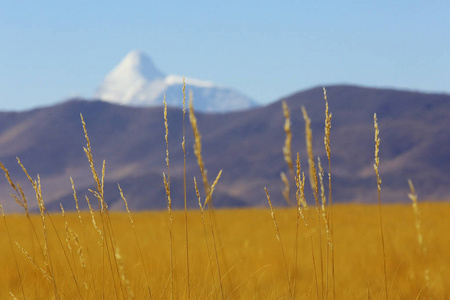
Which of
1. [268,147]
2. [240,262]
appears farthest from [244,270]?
[268,147]

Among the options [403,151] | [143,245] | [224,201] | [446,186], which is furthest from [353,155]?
[143,245]


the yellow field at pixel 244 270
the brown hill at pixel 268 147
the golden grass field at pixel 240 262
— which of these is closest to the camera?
the golden grass field at pixel 240 262

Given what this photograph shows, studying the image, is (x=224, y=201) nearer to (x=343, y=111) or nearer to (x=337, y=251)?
(x=343, y=111)

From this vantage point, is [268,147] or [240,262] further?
[268,147]

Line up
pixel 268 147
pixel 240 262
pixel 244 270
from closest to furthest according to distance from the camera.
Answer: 1. pixel 240 262
2. pixel 244 270
3. pixel 268 147

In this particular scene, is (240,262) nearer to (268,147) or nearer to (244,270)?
(244,270)

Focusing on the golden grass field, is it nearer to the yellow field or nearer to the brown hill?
the yellow field

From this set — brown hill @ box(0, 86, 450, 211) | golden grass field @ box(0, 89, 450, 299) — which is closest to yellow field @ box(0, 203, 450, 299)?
golden grass field @ box(0, 89, 450, 299)

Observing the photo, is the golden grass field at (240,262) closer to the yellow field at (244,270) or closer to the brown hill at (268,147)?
the yellow field at (244,270)

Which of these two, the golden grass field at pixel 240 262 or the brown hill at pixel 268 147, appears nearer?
the golden grass field at pixel 240 262

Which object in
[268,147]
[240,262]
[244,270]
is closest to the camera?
[240,262]

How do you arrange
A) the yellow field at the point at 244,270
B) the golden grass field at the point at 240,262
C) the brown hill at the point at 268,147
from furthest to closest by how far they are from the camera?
1. the brown hill at the point at 268,147
2. the yellow field at the point at 244,270
3. the golden grass field at the point at 240,262

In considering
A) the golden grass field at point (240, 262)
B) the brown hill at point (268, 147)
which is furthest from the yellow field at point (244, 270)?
the brown hill at point (268, 147)

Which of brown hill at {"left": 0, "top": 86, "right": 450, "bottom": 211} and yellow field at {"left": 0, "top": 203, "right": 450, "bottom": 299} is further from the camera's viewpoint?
brown hill at {"left": 0, "top": 86, "right": 450, "bottom": 211}
